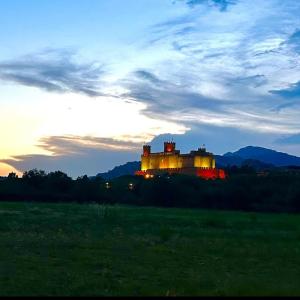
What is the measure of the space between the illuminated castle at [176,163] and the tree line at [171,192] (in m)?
72.3

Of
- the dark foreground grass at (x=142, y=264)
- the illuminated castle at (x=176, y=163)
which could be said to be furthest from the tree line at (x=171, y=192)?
the illuminated castle at (x=176, y=163)

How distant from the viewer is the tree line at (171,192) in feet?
264

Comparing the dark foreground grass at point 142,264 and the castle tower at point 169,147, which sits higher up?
the castle tower at point 169,147

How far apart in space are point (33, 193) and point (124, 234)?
226 feet

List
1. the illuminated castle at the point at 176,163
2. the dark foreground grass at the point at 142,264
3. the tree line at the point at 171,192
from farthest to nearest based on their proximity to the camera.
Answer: the illuminated castle at the point at 176,163 < the tree line at the point at 171,192 < the dark foreground grass at the point at 142,264

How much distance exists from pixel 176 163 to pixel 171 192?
94.6 metres

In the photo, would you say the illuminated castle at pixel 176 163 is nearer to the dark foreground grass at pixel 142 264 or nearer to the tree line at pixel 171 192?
the tree line at pixel 171 192

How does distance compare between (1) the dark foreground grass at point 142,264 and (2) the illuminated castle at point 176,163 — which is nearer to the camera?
(1) the dark foreground grass at point 142,264

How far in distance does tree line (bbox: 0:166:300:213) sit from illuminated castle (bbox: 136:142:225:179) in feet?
237

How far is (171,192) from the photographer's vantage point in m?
89.1

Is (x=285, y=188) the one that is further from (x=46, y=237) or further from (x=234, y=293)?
(x=234, y=293)

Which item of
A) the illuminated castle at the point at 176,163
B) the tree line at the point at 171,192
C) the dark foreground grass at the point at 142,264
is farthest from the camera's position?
the illuminated castle at the point at 176,163

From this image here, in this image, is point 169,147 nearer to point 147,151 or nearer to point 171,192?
point 147,151

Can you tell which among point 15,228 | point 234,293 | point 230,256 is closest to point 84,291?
point 234,293
